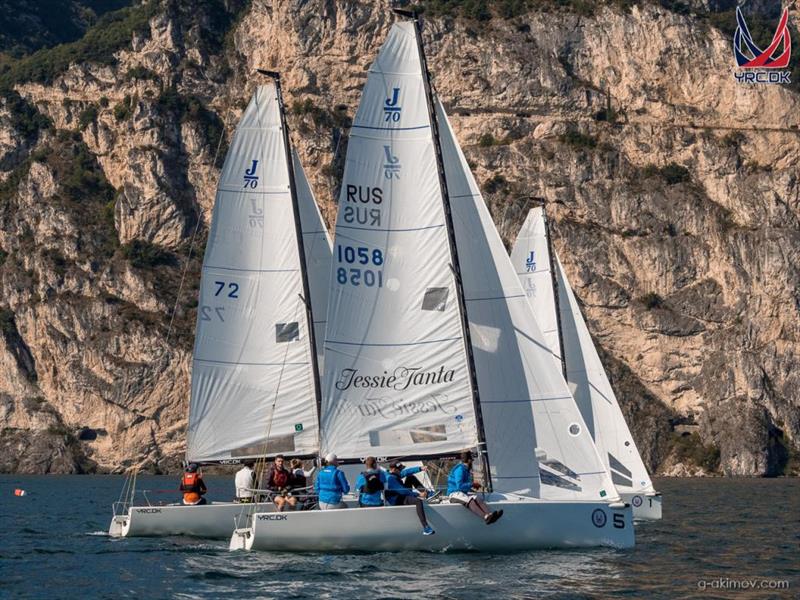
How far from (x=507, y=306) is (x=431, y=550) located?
462 cm

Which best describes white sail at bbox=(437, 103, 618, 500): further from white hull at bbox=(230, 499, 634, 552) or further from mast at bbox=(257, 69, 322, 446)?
mast at bbox=(257, 69, 322, 446)

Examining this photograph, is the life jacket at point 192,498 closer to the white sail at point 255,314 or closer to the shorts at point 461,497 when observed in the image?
the white sail at point 255,314

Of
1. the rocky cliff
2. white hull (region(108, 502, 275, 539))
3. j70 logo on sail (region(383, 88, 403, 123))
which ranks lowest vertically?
white hull (region(108, 502, 275, 539))

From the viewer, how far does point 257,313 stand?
31047mm

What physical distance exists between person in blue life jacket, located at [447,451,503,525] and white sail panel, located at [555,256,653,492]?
459 inches

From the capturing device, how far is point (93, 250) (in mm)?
106250

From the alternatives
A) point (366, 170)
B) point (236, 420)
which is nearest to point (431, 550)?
point (366, 170)

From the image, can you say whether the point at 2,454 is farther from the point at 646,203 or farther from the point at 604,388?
the point at 604,388

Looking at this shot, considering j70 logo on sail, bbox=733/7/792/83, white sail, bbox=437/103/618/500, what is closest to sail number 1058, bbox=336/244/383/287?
white sail, bbox=437/103/618/500

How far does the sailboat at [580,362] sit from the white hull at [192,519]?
10.0 meters

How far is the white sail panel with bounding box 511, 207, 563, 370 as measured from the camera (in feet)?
122

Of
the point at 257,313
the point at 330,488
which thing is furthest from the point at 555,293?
the point at 330,488

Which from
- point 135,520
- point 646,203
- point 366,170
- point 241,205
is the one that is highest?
point 646,203

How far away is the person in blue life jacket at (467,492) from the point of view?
22.6m
